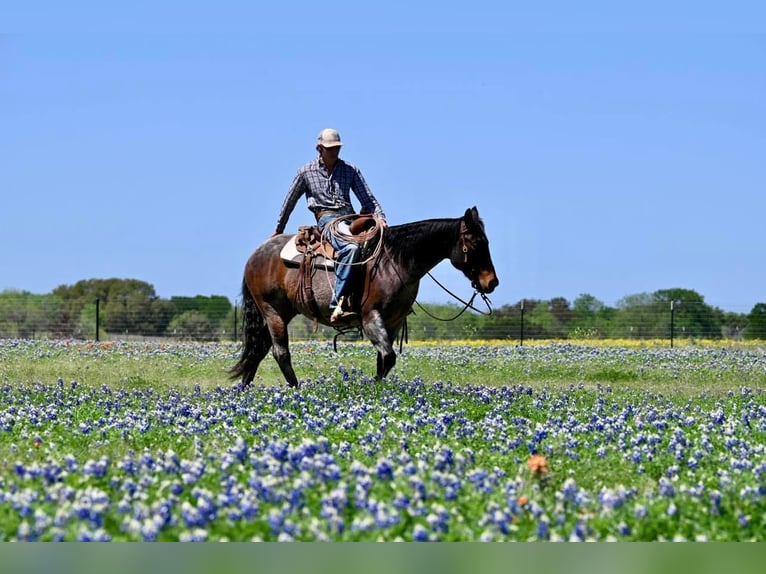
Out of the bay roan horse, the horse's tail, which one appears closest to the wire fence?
the horse's tail

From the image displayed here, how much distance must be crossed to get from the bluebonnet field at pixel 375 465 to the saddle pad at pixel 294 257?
149cm

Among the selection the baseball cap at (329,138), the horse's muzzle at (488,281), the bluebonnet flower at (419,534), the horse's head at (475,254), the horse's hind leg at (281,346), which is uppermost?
the baseball cap at (329,138)

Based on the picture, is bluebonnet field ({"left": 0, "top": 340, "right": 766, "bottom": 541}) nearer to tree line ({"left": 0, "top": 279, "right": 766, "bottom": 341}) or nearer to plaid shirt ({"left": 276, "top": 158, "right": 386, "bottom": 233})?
plaid shirt ({"left": 276, "top": 158, "right": 386, "bottom": 233})

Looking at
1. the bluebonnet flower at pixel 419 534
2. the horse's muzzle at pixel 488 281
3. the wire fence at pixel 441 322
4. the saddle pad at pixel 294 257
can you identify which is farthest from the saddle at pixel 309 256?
the wire fence at pixel 441 322

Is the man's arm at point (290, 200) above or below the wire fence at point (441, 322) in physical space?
above

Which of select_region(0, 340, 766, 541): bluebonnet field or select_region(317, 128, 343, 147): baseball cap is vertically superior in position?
select_region(317, 128, 343, 147): baseball cap

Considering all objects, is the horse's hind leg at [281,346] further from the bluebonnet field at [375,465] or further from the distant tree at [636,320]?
the distant tree at [636,320]

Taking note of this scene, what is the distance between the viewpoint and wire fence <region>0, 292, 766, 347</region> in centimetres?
3797

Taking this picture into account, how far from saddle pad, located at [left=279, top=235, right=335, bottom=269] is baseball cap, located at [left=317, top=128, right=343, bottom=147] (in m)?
1.43

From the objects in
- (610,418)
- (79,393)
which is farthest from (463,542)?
(79,393)

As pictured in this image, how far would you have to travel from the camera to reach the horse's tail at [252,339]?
44.3 feet

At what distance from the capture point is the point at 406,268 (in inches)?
448

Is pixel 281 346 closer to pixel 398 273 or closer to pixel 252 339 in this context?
pixel 252 339

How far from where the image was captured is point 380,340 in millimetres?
11070
